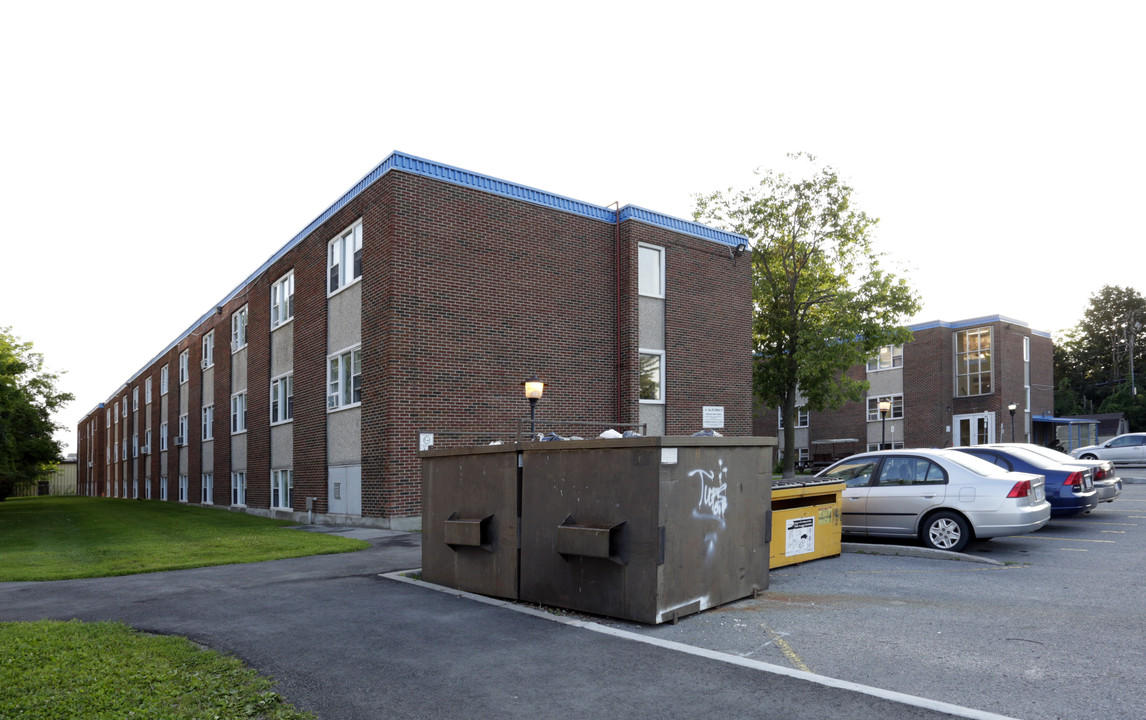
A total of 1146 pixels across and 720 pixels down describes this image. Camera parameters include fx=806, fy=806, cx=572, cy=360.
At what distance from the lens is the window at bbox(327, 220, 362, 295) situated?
1941cm

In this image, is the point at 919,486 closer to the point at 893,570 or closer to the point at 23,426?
the point at 893,570

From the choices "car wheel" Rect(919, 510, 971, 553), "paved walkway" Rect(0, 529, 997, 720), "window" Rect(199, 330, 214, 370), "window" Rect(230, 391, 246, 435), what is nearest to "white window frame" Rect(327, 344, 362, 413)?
"window" Rect(230, 391, 246, 435)

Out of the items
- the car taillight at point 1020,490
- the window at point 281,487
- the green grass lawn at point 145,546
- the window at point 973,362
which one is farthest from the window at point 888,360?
the car taillight at point 1020,490

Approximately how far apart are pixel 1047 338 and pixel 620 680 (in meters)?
53.1

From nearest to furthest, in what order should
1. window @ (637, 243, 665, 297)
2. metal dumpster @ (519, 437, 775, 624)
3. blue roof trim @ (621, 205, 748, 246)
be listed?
metal dumpster @ (519, 437, 775, 624) < blue roof trim @ (621, 205, 748, 246) < window @ (637, 243, 665, 297)

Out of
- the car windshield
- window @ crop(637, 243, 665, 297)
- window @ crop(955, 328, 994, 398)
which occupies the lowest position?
the car windshield

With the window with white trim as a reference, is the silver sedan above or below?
below

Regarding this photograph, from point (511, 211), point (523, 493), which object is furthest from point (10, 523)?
point (523, 493)

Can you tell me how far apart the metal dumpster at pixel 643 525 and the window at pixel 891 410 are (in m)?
42.1

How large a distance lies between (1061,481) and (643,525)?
399 inches

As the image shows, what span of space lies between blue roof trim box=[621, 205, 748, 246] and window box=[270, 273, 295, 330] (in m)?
10.1

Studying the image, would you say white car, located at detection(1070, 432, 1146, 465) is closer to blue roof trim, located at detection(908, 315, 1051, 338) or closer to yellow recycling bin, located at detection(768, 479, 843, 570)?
blue roof trim, located at detection(908, 315, 1051, 338)

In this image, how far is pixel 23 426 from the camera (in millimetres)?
36031

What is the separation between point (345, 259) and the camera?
20.1m
